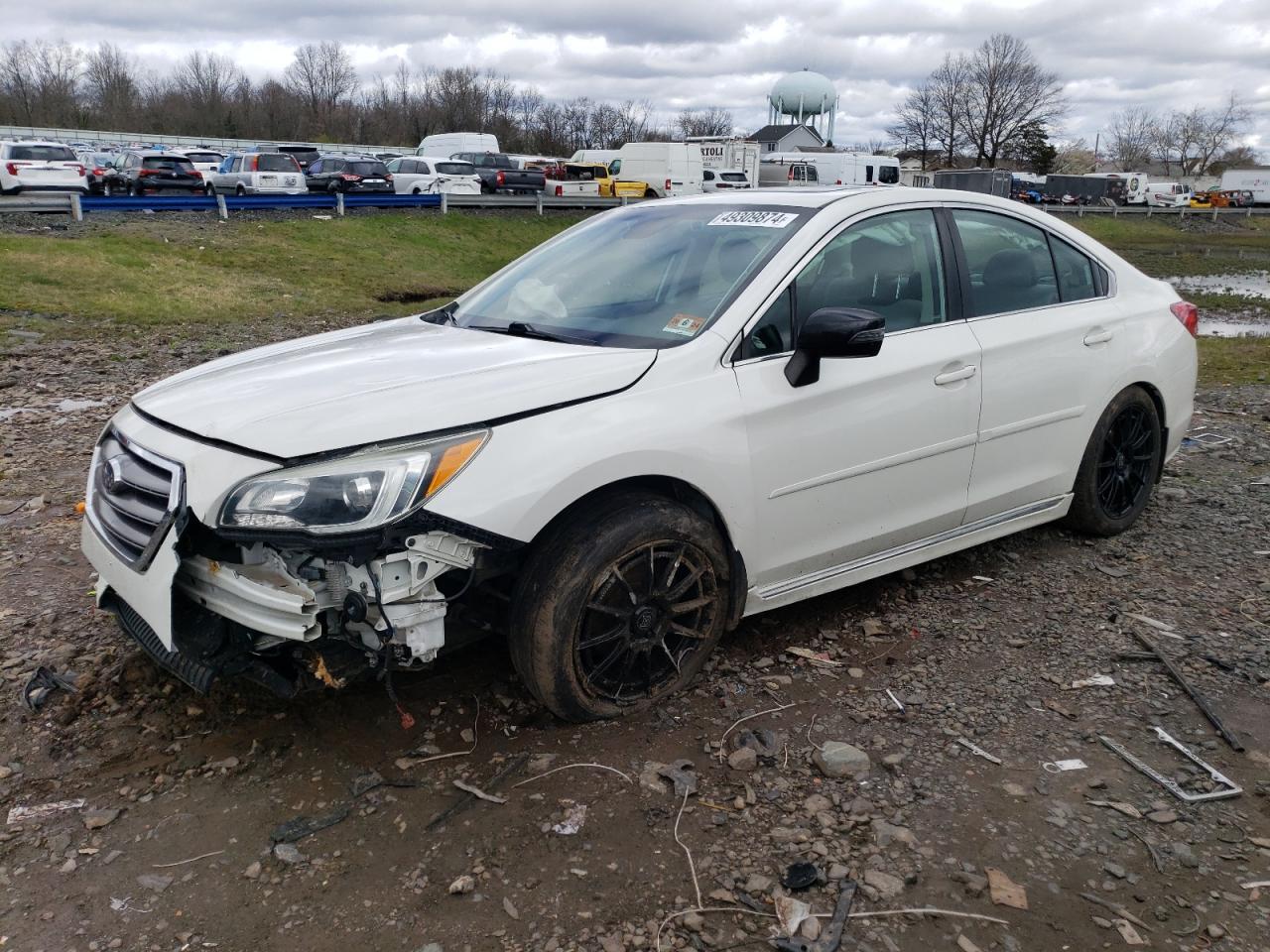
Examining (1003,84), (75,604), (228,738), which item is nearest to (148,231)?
(75,604)

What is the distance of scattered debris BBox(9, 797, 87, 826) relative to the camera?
297 cm

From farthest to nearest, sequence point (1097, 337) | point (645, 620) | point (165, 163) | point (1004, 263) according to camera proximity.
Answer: point (165, 163), point (1097, 337), point (1004, 263), point (645, 620)

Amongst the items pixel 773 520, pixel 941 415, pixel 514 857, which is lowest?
pixel 514 857

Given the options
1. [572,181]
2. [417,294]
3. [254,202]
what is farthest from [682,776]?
[572,181]

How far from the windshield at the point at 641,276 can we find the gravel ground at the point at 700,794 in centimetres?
135

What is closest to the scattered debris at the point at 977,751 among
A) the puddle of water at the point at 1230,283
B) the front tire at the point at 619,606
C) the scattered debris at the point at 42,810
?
the front tire at the point at 619,606

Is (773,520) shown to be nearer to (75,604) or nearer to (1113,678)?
(1113,678)

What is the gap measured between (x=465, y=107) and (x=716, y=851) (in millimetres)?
96505

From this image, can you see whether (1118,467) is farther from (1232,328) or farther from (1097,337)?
(1232,328)

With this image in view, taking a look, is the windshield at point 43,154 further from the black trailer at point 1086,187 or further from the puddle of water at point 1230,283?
the black trailer at point 1086,187

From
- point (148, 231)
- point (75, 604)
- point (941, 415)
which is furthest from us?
point (148, 231)

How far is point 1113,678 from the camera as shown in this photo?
3.80m

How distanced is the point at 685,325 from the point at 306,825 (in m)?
2.03

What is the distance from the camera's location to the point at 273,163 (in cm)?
2900
